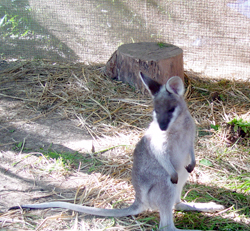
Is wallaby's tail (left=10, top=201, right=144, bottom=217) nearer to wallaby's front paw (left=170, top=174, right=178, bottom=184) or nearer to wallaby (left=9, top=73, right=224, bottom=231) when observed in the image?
wallaby (left=9, top=73, right=224, bottom=231)

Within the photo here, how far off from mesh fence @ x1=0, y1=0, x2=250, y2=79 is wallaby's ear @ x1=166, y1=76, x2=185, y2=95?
3912mm

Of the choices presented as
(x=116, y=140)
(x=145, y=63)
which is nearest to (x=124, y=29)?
(x=145, y=63)

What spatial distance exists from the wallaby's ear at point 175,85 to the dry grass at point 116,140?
4.22 feet

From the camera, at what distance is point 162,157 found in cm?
264

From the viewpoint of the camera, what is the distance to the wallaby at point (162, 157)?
2572mm

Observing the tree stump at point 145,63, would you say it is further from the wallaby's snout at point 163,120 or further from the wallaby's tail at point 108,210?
the wallaby's tail at point 108,210

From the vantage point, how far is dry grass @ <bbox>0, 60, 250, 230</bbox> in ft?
9.23

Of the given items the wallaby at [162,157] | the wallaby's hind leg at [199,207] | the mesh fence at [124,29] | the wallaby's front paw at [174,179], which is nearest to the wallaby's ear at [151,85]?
the wallaby at [162,157]

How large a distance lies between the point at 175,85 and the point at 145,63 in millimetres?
2410

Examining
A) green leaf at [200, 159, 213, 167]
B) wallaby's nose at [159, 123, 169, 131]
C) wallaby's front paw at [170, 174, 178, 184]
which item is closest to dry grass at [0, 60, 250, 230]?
green leaf at [200, 159, 213, 167]

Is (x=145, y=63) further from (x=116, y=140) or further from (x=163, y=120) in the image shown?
(x=163, y=120)

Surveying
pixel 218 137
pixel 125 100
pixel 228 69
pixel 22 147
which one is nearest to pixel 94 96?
pixel 125 100

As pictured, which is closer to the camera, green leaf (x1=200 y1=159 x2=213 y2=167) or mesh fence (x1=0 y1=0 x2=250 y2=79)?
green leaf (x1=200 y1=159 x2=213 y2=167)

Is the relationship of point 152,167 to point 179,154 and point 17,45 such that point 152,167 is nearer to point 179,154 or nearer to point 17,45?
point 179,154
